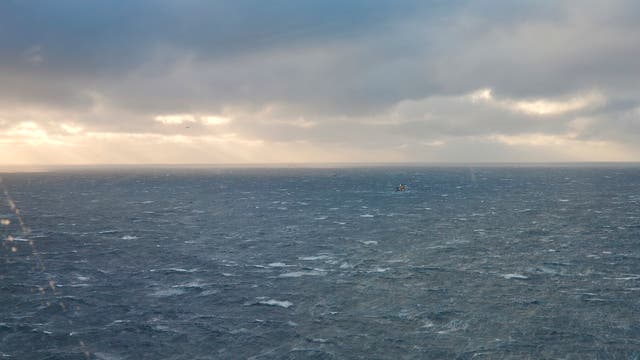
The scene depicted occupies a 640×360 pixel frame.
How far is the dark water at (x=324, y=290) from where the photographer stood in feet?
132

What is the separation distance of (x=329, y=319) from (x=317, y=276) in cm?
1561

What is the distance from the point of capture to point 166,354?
3875 centimetres

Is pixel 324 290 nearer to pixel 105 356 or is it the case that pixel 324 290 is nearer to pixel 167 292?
pixel 167 292

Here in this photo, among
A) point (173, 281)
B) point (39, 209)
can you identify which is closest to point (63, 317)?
point (173, 281)

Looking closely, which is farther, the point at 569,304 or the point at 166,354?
the point at 569,304

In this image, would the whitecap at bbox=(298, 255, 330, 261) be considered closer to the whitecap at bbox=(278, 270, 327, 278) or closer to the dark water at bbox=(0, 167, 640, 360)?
the dark water at bbox=(0, 167, 640, 360)

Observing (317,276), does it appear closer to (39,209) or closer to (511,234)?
(511,234)

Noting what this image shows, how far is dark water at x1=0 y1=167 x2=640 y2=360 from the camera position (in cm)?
4022

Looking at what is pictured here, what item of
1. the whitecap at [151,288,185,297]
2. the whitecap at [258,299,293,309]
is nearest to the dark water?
the whitecap at [258,299,293,309]

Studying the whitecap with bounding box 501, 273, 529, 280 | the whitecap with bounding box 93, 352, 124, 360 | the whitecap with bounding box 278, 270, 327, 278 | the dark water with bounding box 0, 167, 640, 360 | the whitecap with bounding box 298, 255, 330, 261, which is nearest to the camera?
the whitecap with bounding box 93, 352, 124, 360

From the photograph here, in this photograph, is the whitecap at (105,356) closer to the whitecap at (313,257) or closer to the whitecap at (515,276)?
the whitecap at (313,257)

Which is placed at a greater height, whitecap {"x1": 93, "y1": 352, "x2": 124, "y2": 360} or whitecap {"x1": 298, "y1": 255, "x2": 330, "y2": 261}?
whitecap {"x1": 298, "y1": 255, "x2": 330, "y2": 261}

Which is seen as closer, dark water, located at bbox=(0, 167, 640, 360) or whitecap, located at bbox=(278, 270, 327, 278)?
dark water, located at bbox=(0, 167, 640, 360)

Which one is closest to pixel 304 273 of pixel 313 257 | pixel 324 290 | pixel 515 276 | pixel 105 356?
pixel 324 290
